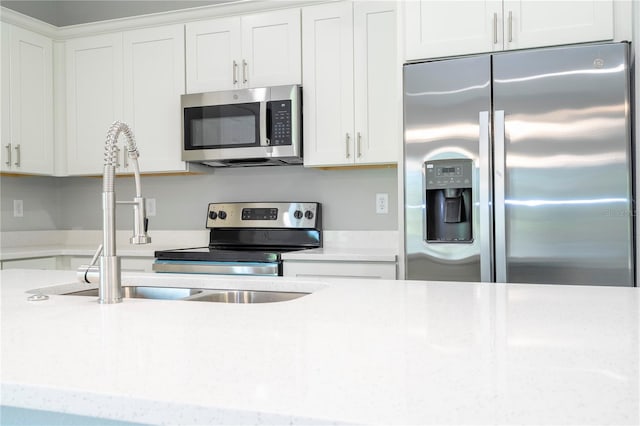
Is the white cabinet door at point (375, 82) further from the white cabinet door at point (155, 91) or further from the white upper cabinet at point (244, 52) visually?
the white cabinet door at point (155, 91)

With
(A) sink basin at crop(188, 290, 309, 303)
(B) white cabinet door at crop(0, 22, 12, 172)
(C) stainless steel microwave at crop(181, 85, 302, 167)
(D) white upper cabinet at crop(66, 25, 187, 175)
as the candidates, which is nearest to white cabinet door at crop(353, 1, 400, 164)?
(C) stainless steel microwave at crop(181, 85, 302, 167)

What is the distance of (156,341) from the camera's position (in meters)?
0.91

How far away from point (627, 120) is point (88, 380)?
2.29 metres

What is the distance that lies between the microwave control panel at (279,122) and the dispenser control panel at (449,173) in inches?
36.4

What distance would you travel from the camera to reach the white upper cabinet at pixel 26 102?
3.42 m

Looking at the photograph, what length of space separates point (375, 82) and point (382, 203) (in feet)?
2.42

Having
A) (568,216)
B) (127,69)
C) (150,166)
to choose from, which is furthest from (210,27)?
(568,216)

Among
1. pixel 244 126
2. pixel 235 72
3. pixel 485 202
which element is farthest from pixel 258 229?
pixel 485 202

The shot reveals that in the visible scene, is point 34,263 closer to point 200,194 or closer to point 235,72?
point 200,194

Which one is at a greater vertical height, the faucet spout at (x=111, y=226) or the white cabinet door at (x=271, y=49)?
the white cabinet door at (x=271, y=49)

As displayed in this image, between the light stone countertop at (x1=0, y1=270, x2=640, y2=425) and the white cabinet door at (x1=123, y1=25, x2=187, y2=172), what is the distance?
2275 millimetres

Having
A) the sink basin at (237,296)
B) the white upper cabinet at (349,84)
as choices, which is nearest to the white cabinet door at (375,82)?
the white upper cabinet at (349,84)

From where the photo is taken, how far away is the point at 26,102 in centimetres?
356

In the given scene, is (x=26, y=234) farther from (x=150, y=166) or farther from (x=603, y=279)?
(x=603, y=279)
